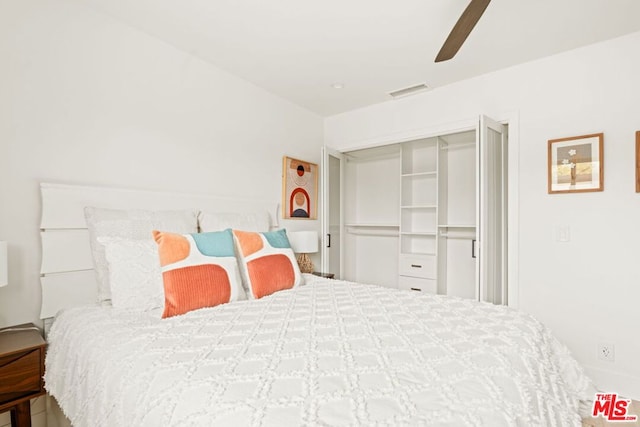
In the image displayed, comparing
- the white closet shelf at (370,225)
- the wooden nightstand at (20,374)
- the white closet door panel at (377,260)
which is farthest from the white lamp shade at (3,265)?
the white closet door panel at (377,260)

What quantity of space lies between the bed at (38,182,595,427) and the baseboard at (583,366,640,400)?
1192 mm

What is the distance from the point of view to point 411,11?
2049 millimetres

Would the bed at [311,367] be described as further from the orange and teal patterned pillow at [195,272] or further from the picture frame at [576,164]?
the picture frame at [576,164]

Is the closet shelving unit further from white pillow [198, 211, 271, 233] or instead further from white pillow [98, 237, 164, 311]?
white pillow [98, 237, 164, 311]

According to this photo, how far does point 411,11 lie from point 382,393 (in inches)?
84.2

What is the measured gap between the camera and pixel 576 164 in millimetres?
2500

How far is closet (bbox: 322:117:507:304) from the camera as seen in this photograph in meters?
2.87

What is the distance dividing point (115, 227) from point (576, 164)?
3.21m

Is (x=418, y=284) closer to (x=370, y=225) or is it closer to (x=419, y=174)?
(x=370, y=225)

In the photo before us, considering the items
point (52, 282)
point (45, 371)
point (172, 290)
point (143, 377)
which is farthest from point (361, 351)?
point (52, 282)

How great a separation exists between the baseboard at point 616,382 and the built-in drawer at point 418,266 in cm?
144

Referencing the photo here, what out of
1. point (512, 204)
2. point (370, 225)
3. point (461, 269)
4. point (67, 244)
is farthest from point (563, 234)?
point (67, 244)

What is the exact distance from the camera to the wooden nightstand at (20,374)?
54.2 inches

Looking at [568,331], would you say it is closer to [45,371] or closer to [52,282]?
[45,371]
